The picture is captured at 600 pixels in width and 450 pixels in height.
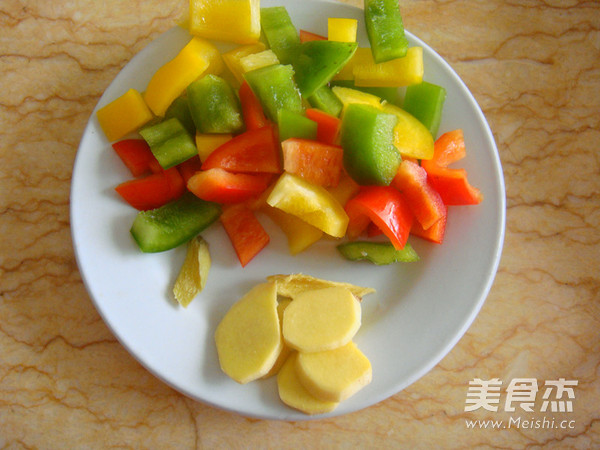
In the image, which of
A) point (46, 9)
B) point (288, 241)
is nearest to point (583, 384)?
point (288, 241)

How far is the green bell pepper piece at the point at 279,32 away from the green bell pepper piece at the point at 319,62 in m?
0.05

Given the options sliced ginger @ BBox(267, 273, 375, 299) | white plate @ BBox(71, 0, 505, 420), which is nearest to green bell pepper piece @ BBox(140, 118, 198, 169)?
white plate @ BBox(71, 0, 505, 420)

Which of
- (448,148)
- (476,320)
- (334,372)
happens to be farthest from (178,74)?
(476,320)

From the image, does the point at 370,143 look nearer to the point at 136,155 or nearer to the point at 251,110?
the point at 251,110

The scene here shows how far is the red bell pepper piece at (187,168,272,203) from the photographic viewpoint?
49.5 inches

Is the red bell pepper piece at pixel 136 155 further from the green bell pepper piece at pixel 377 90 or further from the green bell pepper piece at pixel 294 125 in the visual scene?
the green bell pepper piece at pixel 377 90

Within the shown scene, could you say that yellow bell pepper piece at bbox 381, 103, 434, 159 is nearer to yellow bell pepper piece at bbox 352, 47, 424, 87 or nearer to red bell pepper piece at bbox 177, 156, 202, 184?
yellow bell pepper piece at bbox 352, 47, 424, 87

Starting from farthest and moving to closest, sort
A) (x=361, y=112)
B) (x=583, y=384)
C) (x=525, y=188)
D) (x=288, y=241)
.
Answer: (x=525, y=188), (x=583, y=384), (x=288, y=241), (x=361, y=112)

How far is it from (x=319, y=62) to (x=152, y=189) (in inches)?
20.2

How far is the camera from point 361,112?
1.25 m

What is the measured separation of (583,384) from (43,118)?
1.70m

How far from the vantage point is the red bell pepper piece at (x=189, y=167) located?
135 cm

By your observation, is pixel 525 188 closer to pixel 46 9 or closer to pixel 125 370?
pixel 125 370

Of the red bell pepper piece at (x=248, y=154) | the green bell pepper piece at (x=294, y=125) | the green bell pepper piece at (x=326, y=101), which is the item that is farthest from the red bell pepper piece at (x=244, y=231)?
the green bell pepper piece at (x=326, y=101)
